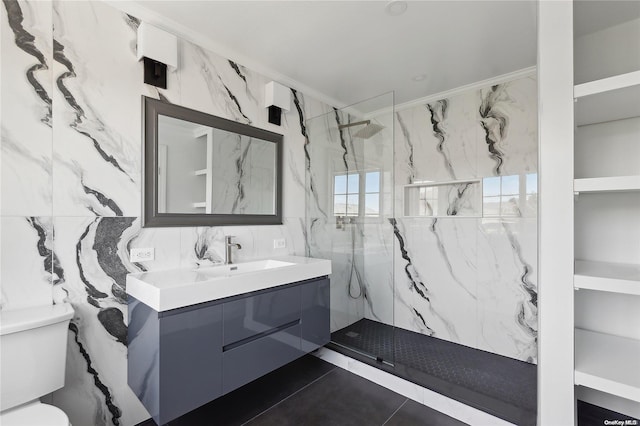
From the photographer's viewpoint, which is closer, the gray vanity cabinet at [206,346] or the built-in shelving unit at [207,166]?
the gray vanity cabinet at [206,346]

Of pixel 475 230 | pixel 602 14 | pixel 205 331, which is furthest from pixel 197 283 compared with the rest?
pixel 602 14

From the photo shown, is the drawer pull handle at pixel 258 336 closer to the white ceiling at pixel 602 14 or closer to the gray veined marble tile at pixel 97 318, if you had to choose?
the gray veined marble tile at pixel 97 318

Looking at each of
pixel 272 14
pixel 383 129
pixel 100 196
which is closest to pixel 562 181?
pixel 383 129

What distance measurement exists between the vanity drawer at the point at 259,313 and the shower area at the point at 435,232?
30.6 inches

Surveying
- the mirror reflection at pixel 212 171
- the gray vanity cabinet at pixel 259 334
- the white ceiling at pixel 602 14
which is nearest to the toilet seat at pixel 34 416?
the gray vanity cabinet at pixel 259 334

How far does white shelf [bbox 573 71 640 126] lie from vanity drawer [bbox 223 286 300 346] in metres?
1.79

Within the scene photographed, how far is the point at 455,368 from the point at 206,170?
2.43m

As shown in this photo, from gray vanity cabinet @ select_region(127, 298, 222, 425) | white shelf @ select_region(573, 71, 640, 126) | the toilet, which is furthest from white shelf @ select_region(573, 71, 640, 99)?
the toilet

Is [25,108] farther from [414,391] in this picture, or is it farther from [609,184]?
[414,391]

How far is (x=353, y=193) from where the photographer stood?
2.74 m

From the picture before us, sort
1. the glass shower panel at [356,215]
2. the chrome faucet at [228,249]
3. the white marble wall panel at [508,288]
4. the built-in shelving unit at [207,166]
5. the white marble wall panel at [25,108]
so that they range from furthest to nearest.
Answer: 1. the glass shower panel at [356,215]
2. the white marble wall panel at [508,288]
3. the chrome faucet at [228,249]
4. the built-in shelving unit at [207,166]
5. the white marble wall panel at [25,108]

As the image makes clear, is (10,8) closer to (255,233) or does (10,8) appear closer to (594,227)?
(255,233)

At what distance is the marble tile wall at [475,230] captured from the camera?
8.02ft

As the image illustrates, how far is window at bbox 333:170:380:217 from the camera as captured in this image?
257cm
